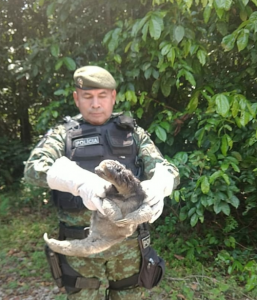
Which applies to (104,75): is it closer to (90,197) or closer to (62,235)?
(90,197)

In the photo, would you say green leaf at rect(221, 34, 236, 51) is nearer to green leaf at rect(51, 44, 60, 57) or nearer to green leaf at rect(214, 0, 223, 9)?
green leaf at rect(214, 0, 223, 9)

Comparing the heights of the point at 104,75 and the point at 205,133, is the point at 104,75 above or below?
above

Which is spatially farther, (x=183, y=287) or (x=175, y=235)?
(x=175, y=235)

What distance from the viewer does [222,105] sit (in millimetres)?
2166

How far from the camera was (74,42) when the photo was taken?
3.43m

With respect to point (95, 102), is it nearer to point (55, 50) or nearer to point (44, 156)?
point (44, 156)

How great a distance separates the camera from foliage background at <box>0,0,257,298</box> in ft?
7.82

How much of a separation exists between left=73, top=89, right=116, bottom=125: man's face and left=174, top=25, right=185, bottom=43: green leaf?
0.77 metres

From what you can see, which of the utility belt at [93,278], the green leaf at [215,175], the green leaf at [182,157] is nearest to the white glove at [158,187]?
the utility belt at [93,278]

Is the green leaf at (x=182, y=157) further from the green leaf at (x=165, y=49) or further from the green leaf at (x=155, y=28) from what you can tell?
the green leaf at (x=155, y=28)

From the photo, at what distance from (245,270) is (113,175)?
2.00m

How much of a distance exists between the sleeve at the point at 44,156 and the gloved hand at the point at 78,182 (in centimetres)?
6

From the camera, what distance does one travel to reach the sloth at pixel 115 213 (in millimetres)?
1342

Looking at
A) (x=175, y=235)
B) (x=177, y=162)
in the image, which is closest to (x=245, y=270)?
(x=175, y=235)
